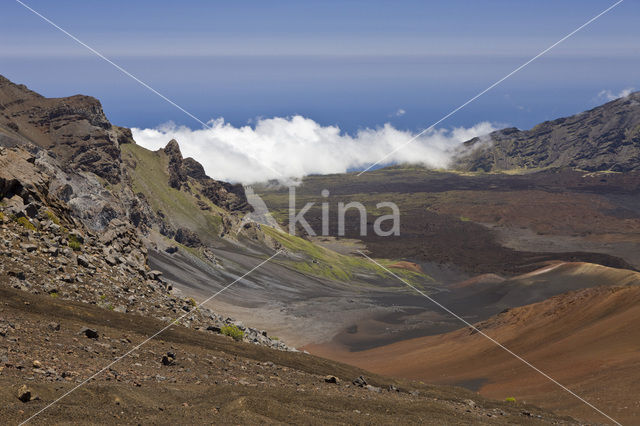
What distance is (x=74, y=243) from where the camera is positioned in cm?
2225

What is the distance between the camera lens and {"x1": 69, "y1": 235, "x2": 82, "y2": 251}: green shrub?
2219 centimetres

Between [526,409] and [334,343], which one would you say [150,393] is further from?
[334,343]

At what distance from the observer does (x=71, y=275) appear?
67.3 feet

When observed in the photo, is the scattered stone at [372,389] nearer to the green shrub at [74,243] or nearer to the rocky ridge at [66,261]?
the rocky ridge at [66,261]

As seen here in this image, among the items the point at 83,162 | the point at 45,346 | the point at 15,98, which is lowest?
the point at 45,346

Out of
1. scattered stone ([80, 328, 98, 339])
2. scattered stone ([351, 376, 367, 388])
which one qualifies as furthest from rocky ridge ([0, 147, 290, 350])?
scattered stone ([351, 376, 367, 388])

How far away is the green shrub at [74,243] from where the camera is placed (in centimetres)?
2219

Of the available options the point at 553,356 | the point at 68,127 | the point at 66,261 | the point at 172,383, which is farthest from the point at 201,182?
the point at 172,383

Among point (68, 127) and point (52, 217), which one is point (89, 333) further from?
point (68, 127)

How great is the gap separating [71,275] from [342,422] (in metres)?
12.1

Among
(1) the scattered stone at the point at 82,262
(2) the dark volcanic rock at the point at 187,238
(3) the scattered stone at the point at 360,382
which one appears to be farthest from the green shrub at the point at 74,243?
(2) the dark volcanic rock at the point at 187,238

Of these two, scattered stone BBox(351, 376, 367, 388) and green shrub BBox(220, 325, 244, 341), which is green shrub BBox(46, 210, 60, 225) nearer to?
green shrub BBox(220, 325, 244, 341)

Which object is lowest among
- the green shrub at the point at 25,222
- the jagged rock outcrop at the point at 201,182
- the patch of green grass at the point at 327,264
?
the patch of green grass at the point at 327,264

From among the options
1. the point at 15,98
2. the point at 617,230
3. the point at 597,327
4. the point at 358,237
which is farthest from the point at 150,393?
the point at 617,230
